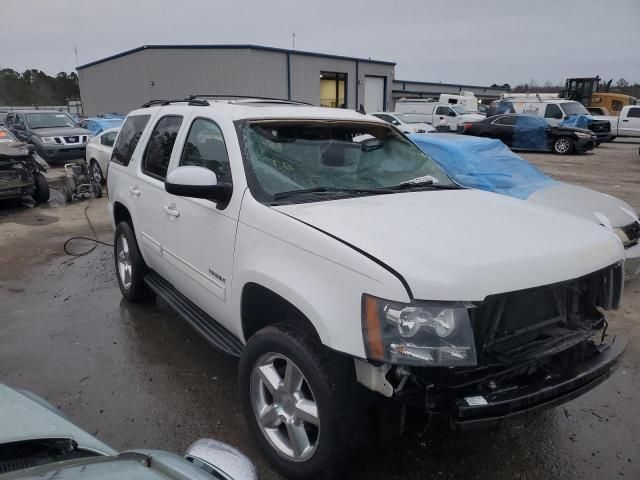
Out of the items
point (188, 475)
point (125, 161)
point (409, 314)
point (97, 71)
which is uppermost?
point (97, 71)

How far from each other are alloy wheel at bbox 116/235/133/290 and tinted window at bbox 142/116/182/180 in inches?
36.8

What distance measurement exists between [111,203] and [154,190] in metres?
1.38

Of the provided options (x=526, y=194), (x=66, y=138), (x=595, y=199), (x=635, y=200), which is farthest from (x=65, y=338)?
(x=66, y=138)

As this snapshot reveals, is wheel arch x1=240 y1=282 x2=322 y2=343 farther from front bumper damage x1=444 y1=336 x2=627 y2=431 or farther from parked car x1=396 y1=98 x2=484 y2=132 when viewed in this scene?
parked car x1=396 y1=98 x2=484 y2=132

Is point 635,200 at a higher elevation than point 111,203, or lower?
lower

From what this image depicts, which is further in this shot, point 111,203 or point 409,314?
point 111,203

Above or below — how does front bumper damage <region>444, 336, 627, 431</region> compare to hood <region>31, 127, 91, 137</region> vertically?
below

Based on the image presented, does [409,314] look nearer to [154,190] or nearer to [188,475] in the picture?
[188,475]

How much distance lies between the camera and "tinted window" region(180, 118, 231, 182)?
3096 millimetres

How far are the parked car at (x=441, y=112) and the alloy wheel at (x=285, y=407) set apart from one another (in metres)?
22.1

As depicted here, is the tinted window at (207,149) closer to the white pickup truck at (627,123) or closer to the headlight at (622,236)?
the headlight at (622,236)

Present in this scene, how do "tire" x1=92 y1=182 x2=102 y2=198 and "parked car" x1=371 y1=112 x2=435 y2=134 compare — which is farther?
"parked car" x1=371 y1=112 x2=435 y2=134

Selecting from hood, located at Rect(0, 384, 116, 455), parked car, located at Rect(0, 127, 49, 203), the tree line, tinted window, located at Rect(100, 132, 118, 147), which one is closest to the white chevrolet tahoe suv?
hood, located at Rect(0, 384, 116, 455)

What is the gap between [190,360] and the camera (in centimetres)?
383
